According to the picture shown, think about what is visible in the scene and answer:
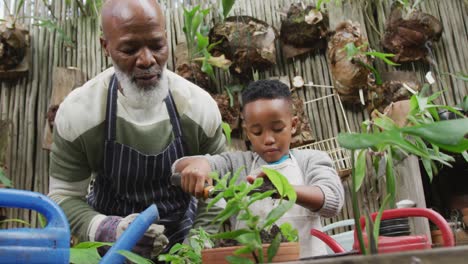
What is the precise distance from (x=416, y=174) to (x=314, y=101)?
1242 millimetres

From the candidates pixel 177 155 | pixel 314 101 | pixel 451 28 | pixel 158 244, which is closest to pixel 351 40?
pixel 314 101

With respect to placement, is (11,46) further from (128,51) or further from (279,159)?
(279,159)

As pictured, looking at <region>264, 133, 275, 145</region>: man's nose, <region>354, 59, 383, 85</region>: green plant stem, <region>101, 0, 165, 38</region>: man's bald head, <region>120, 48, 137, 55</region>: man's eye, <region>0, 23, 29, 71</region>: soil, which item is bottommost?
<region>264, 133, 275, 145</region>: man's nose

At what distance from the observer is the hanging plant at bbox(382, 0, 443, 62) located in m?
3.20

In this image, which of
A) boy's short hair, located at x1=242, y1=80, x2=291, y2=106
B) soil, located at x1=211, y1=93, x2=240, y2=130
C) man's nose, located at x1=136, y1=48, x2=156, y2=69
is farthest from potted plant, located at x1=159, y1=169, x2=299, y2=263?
soil, located at x1=211, y1=93, x2=240, y2=130

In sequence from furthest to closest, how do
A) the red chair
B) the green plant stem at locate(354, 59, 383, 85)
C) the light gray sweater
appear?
1. the green plant stem at locate(354, 59, 383, 85)
2. the light gray sweater
3. the red chair

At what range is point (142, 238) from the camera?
1.04 metres

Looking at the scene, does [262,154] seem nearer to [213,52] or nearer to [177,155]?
[177,155]

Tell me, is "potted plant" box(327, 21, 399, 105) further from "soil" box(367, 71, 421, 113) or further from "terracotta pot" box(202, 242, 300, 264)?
"terracotta pot" box(202, 242, 300, 264)

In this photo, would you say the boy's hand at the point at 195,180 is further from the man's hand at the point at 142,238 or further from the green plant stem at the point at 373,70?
the green plant stem at the point at 373,70

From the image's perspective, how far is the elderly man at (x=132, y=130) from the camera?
144 cm

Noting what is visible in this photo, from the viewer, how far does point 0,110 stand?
11.0ft

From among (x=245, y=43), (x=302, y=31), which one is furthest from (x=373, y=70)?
(x=245, y=43)

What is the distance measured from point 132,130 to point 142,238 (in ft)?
1.90
